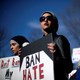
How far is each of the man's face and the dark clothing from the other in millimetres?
245

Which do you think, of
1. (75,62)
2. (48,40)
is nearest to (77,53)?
(75,62)

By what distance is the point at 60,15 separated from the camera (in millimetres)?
2703

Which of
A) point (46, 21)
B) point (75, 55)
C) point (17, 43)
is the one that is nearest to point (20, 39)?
point (17, 43)

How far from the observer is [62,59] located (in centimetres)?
255

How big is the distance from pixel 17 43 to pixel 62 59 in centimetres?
99

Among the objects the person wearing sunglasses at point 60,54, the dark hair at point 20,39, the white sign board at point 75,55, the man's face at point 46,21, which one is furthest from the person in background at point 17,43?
the white sign board at point 75,55

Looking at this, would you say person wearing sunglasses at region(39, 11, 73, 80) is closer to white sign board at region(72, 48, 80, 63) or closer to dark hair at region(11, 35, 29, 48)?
white sign board at region(72, 48, 80, 63)

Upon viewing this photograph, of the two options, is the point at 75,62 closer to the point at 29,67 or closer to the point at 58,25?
the point at 58,25

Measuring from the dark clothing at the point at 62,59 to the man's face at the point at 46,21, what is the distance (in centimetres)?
24

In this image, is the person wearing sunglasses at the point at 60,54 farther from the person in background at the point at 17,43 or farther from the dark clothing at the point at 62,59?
the person in background at the point at 17,43

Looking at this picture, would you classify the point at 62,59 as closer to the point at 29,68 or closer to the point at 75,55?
the point at 75,55

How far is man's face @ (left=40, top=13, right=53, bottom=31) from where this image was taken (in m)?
2.78


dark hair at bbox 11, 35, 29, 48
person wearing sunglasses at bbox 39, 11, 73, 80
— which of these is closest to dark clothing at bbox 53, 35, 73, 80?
person wearing sunglasses at bbox 39, 11, 73, 80

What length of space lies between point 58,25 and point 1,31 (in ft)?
4.07
